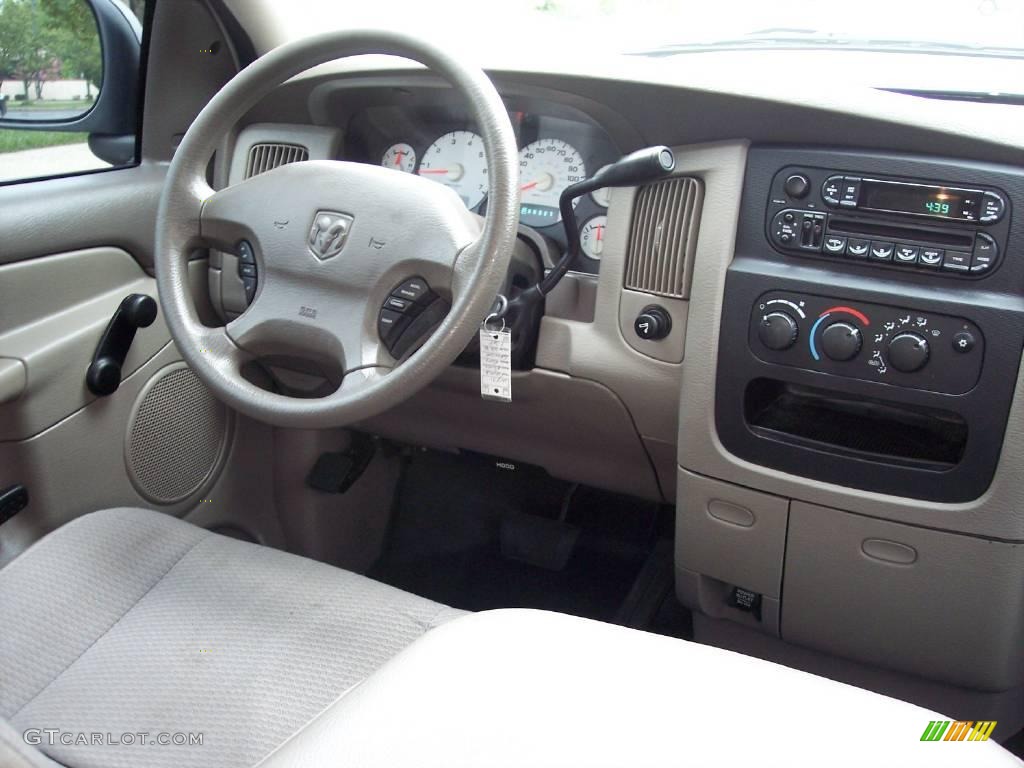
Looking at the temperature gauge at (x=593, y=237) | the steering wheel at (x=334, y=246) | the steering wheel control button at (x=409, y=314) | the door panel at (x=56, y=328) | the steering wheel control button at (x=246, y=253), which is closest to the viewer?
the steering wheel at (x=334, y=246)

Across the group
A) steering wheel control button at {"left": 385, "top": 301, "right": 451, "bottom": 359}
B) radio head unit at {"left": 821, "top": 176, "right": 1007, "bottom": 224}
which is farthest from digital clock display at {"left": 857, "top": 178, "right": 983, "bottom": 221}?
steering wheel control button at {"left": 385, "top": 301, "right": 451, "bottom": 359}

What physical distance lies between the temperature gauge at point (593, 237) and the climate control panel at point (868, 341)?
1.14 ft

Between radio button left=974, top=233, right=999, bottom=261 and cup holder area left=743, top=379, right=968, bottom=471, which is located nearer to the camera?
radio button left=974, top=233, right=999, bottom=261

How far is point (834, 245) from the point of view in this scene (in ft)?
4.40

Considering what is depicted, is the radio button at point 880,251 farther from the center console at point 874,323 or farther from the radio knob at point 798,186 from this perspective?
the radio knob at point 798,186

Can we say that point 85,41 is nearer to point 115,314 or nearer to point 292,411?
point 115,314

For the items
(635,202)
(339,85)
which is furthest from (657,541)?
(339,85)

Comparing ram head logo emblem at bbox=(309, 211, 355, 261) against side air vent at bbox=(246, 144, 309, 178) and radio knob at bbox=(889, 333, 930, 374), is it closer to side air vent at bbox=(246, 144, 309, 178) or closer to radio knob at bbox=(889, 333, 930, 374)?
side air vent at bbox=(246, 144, 309, 178)

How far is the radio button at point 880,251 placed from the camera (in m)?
1.30

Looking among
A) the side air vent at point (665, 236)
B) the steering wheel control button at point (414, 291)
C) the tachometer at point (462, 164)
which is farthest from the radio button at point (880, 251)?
the tachometer at point (462, 164)

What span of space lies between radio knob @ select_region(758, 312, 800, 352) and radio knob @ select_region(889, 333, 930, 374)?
133 millimetres

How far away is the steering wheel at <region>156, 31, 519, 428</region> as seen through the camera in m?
1.20

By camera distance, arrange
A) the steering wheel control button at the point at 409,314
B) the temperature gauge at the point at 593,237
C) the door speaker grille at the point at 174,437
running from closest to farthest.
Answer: the steering wheel control button at the point at 409,314, the temperature gauge at the point at 593,237, the door speaker grille at the point at 174,437

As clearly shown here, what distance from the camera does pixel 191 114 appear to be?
1.96 m
